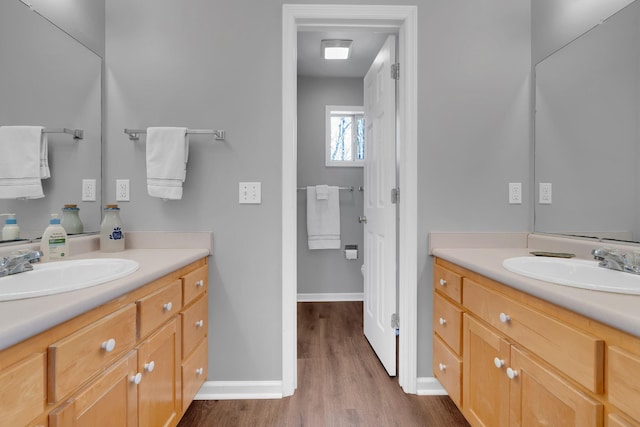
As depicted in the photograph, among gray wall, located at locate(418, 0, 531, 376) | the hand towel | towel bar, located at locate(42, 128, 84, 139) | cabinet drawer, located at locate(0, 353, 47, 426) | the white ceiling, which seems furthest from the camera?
the hand towel

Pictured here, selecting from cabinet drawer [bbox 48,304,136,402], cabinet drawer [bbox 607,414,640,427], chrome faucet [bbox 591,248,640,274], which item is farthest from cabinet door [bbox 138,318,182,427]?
chrome faucet [bbox 591,248,640,274]

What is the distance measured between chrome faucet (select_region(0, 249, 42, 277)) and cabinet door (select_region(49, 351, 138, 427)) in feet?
1.43

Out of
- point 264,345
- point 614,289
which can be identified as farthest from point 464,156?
point 264,345

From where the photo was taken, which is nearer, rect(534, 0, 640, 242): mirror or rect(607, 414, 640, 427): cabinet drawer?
rect(607, 414, 640, 427): cabinet drawer

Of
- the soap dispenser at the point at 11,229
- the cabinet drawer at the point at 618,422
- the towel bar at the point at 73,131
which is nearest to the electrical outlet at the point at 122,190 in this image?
the towel bar at the point at 73,131

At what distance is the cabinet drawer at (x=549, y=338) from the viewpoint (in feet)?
2.51

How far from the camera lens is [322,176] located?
11.6ft

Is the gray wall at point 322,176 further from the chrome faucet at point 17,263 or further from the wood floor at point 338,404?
the chrome faucet at point 17,263

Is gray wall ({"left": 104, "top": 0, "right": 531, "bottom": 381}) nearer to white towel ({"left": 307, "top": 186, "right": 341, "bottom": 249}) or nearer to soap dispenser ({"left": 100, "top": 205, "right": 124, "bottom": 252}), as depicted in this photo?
soap dispenser ({"left": 100, "top": 205, "right": 124, "bottom": 252})

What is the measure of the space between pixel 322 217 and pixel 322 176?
0.46m

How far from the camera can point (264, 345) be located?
179 centimetres

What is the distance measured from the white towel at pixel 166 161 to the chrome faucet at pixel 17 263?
0.63 metres

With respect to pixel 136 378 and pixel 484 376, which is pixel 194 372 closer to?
pixel 136 378

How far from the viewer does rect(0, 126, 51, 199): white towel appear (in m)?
1.19
